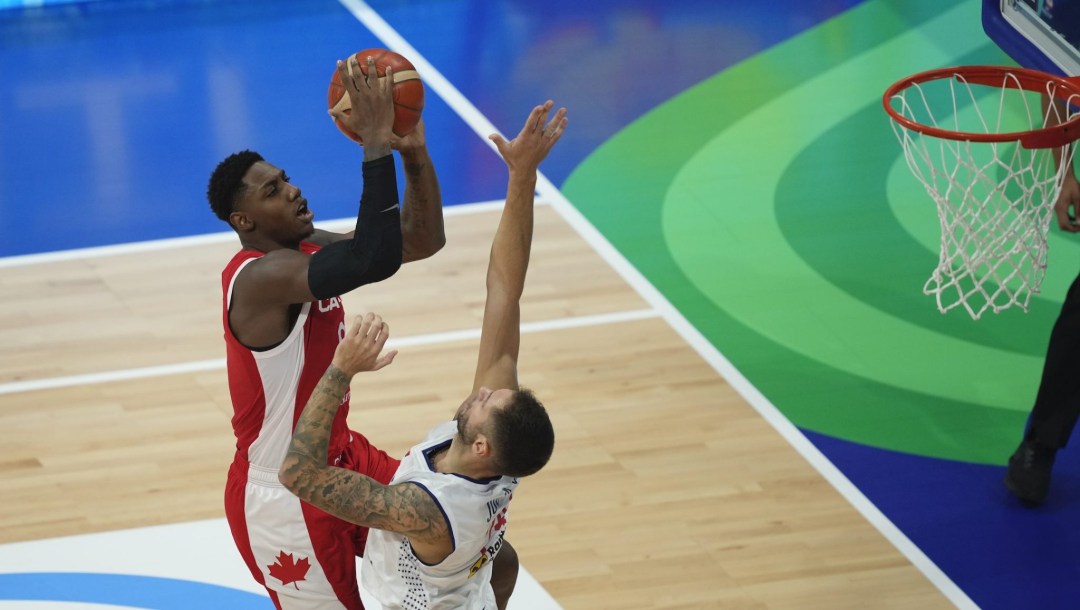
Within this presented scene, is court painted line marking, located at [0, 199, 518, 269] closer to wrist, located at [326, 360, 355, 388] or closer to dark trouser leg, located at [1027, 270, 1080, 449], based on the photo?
dark trouser leg, located at [1027, 270, 1080, 449]

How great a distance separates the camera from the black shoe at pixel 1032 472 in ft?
22.3

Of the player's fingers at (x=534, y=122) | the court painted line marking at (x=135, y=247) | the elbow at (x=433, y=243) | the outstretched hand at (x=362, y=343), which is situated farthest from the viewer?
the court painted line marking at (x=135, y=247)

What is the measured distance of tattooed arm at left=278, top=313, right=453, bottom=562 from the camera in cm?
411

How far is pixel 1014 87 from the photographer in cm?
636

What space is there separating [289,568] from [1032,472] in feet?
11.7

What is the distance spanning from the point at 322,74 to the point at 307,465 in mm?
8464

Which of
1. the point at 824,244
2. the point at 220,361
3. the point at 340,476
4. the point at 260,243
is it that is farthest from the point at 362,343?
the point at 824,244

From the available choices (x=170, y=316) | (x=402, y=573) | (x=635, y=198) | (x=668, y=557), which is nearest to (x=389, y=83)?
(x=402, y=573)

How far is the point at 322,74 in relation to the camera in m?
12.2

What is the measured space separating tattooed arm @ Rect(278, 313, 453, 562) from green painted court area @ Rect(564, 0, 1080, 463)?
3.67 metres

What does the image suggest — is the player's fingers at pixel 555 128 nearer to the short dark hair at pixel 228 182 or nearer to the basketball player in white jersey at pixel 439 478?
the basketball player in white jersey at pixel 439 478

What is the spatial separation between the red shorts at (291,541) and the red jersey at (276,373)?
3.3 inches

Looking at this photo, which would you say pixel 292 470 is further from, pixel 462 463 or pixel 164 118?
pixel 164 118

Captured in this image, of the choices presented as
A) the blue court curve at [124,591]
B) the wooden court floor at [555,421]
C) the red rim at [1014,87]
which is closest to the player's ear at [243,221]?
the blue court curve at [124,591]
